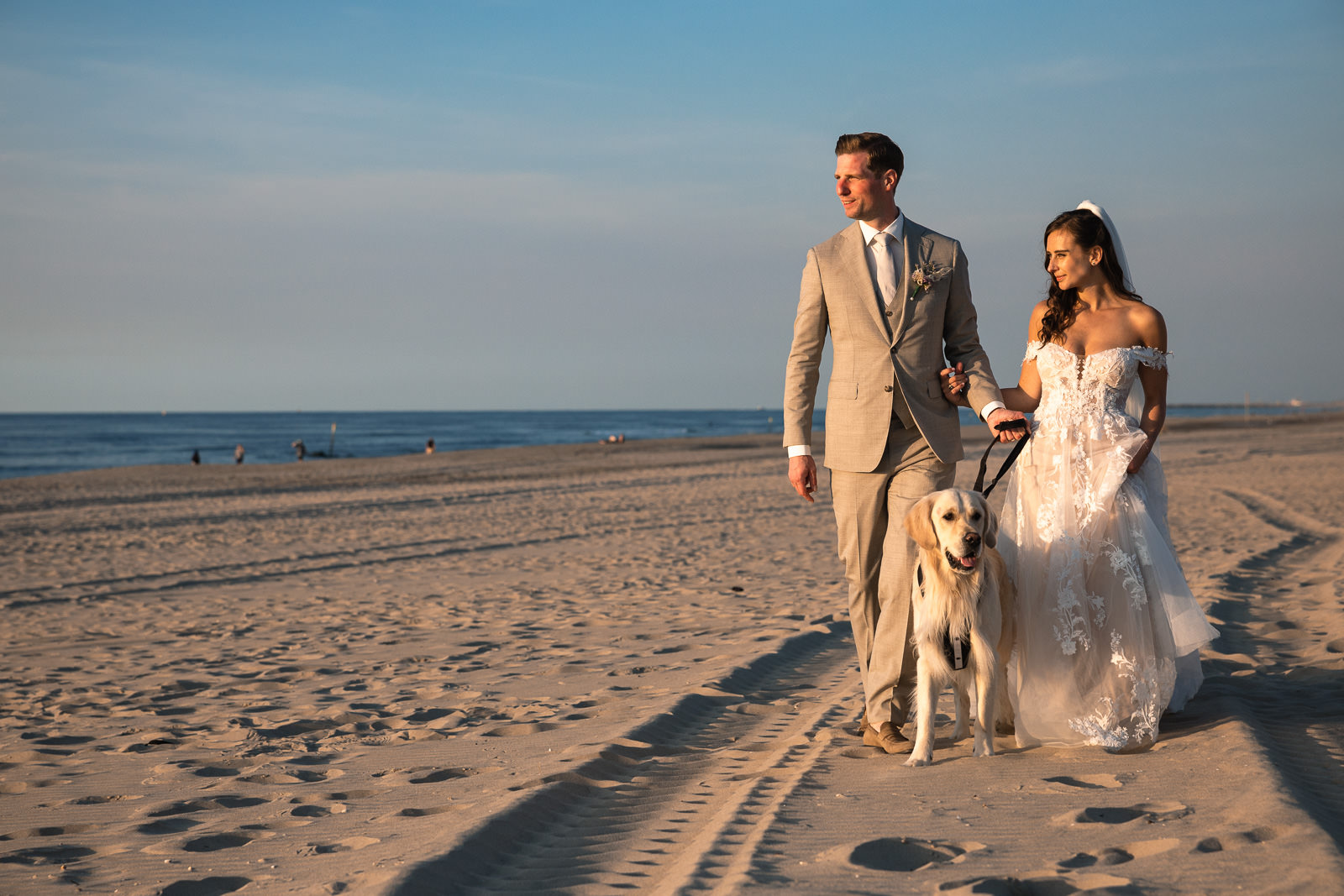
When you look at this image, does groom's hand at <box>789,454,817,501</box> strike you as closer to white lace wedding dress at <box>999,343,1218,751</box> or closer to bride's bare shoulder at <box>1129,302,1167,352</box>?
white lace wedding dress at <box>999,343,1218,751</box>

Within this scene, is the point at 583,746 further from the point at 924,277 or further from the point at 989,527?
the point at 924,277

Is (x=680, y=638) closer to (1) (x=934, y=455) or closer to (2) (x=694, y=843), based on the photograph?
(1) (x=934, y=455)

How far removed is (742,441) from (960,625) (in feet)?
117

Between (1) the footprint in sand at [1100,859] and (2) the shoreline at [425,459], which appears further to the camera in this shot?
(2) the shoreline at [425,459]

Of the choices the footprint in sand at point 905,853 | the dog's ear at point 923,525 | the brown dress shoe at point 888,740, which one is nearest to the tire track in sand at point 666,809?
the brown dress shoe at point 888,740

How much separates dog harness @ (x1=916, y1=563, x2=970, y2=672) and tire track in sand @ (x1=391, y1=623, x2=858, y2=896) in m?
0.60

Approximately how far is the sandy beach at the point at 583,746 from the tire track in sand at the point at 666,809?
0.01 metres

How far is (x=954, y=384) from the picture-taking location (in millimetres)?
3559

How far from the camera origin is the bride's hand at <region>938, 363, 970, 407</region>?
3.56 metres

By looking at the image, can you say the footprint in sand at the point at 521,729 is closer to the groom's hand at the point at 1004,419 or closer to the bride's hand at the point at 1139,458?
the groom's hand at the point at 1004,419

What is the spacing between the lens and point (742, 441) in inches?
1526

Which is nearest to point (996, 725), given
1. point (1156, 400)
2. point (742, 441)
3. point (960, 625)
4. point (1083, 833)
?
point (960, 625)

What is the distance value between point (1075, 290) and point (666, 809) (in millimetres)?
2516

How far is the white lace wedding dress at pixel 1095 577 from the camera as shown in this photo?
3.47 m
